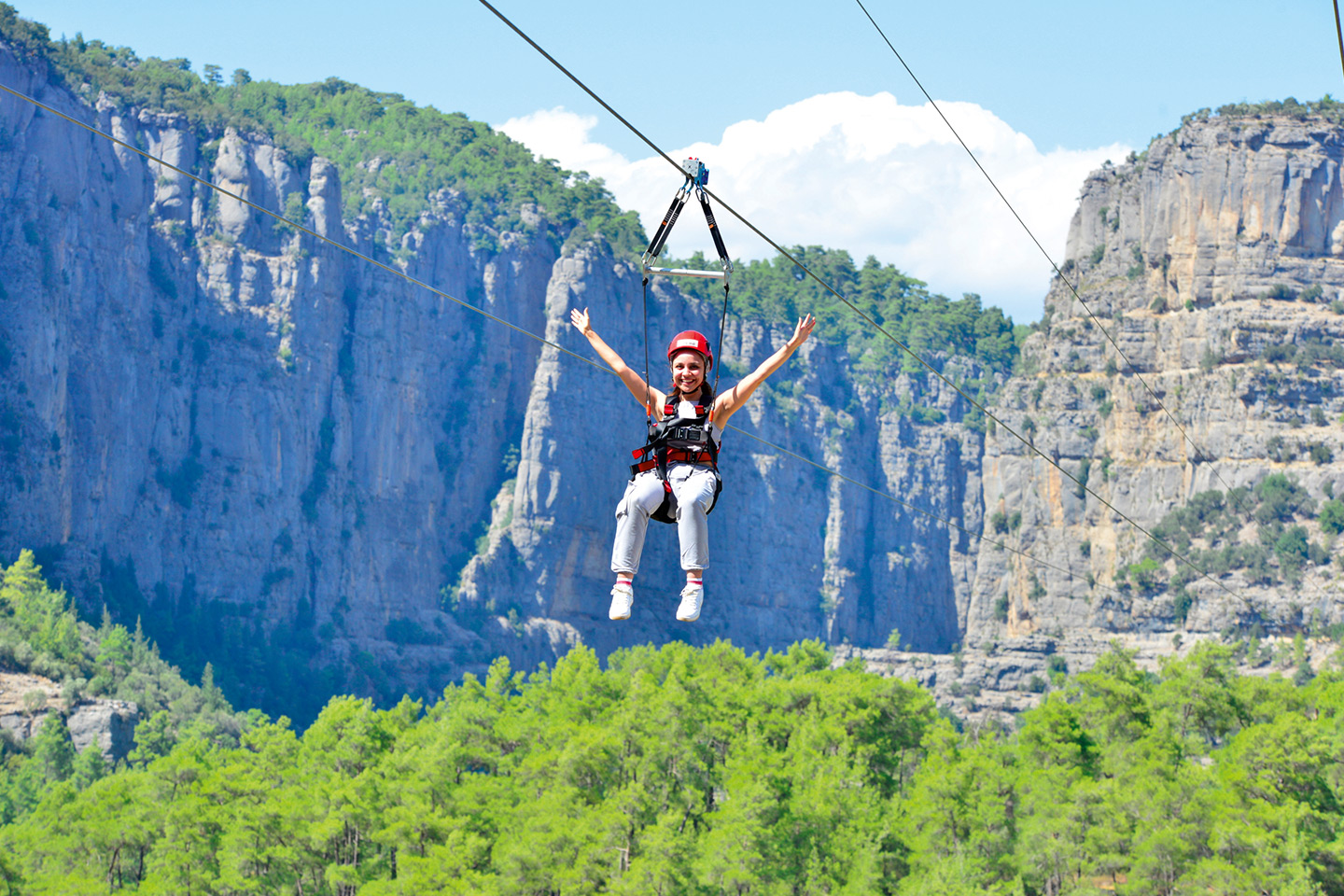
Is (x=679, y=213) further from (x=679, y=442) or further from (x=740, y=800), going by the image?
(x=740, y=800)

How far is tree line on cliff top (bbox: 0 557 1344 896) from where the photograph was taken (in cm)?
5809

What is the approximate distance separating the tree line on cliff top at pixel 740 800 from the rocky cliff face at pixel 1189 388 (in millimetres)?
73917

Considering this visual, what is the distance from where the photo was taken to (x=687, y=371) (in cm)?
2042

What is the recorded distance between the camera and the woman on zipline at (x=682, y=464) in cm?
1988

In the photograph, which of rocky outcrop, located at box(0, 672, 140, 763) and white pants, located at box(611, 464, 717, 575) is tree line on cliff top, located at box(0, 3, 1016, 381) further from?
white pants, located at box(611, 464, 717, 575)

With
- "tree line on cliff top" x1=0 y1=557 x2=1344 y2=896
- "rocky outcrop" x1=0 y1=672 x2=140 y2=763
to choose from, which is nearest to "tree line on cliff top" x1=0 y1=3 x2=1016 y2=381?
"rocky outcrop" x1=0 y1=672 x2=140 y2=763

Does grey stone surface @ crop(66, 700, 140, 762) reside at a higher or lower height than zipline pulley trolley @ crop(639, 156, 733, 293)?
lower

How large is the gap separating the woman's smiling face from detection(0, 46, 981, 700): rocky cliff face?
397 ft

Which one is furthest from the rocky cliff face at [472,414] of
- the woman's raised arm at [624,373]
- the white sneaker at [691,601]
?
the white sneaker at [691,601]

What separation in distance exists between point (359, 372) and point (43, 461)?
1380 inches

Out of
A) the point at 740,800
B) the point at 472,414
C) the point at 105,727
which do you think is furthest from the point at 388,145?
the point at 740,800

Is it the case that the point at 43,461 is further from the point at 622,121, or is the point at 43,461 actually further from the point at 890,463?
the point at 622,121

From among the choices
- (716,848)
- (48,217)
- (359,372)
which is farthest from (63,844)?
(359,372)

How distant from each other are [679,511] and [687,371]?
5.59 ft
